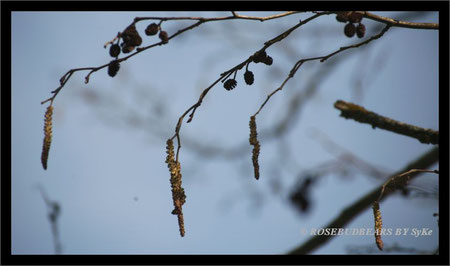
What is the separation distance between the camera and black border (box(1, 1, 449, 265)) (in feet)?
5.53

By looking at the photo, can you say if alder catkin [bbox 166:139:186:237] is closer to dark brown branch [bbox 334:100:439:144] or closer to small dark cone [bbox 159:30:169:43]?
small dark cone [bbox 159:30:169:43]

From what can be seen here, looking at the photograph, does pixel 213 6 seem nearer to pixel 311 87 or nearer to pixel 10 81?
pixel 311 87

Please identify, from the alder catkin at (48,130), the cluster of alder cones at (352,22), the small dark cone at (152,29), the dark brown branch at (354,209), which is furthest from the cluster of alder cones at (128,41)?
the dark brown branch at (354,209)

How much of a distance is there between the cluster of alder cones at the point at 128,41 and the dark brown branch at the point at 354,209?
0.99 meters

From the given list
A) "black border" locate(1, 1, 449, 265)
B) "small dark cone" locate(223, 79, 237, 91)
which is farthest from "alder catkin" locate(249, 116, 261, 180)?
"black border" locate(1, 1, 449, 265)

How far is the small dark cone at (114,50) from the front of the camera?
1171 mm

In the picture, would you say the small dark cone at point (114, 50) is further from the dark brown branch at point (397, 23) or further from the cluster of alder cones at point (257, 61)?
the dark brown branch at point (397, 23)

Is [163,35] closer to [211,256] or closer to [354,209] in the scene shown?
[211,256]

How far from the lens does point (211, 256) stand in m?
1.69

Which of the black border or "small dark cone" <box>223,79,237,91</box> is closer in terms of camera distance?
"small dark cone" <box>223,79,237,91</box>

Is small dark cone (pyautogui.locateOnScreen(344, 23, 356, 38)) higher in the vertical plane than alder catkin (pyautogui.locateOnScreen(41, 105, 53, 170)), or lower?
higher

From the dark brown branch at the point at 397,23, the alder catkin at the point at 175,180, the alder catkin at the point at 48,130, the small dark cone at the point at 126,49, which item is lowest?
the alder catkin at the point at 175,180

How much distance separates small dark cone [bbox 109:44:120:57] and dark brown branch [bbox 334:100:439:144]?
0.84 metres

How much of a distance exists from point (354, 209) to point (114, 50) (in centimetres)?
114
